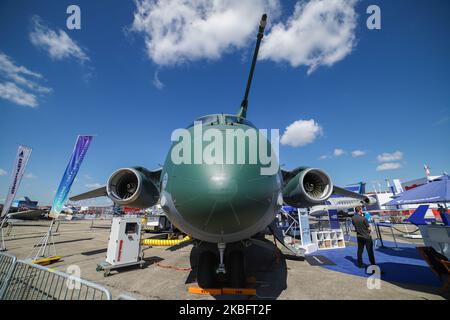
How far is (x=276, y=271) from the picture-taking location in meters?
6.37

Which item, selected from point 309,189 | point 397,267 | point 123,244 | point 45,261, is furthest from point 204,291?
point 45,261

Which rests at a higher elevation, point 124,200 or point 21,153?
point 21,153

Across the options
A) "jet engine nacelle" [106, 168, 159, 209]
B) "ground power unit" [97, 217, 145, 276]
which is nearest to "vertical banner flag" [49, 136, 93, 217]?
"ground power unit" [97, 217, 145, 276]

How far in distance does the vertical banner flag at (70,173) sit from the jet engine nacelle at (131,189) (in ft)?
17.1

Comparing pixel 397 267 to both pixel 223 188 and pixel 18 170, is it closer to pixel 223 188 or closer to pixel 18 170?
pixel 223 188

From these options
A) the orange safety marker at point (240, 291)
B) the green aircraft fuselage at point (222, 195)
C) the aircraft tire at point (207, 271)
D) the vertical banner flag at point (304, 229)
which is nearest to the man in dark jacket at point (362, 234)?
the vertical banner flag at point (304, 229)

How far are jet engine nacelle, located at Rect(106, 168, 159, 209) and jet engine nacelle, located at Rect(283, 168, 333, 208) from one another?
356 cm

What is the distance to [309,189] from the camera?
5195 millimetres

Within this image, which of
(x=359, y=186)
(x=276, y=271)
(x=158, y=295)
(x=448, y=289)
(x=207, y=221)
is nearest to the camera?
(x=207, y=221)

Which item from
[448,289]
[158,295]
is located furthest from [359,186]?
[158,295]

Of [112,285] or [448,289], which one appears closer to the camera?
[448,289]

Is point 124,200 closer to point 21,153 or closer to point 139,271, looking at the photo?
point 139,271
